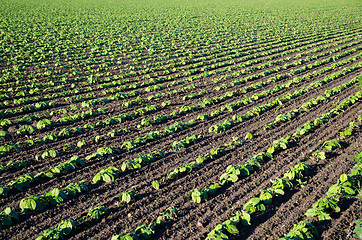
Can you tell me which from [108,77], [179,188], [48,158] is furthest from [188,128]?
[108,77]

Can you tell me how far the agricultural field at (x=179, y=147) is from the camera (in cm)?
550

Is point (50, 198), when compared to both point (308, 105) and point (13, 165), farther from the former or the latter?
point (308, 105)

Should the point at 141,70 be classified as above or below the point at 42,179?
Result: above

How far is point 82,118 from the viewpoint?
10.3m

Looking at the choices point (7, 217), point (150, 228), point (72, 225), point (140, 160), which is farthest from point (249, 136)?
point (7, 217)

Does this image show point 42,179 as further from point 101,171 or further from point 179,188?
point 179,188

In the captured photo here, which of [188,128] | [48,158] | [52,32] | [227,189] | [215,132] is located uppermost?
[52,32]

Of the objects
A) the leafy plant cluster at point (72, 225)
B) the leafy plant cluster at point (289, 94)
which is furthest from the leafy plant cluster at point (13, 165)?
the leafy plant cluster at point (289, 94)

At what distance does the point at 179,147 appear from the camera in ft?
27.2

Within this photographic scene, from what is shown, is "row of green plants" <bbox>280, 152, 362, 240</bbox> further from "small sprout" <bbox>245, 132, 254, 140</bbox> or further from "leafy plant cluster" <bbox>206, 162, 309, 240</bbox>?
"small sprout" <bbox>245, 132, 254, 140</bbox>

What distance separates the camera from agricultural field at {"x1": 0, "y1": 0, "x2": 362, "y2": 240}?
216 inches

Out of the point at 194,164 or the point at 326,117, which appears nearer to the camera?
the point at 194,164

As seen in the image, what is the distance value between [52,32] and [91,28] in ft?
16.3

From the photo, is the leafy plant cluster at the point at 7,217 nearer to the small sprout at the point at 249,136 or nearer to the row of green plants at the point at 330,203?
the row of green plants at the point at 330,203
